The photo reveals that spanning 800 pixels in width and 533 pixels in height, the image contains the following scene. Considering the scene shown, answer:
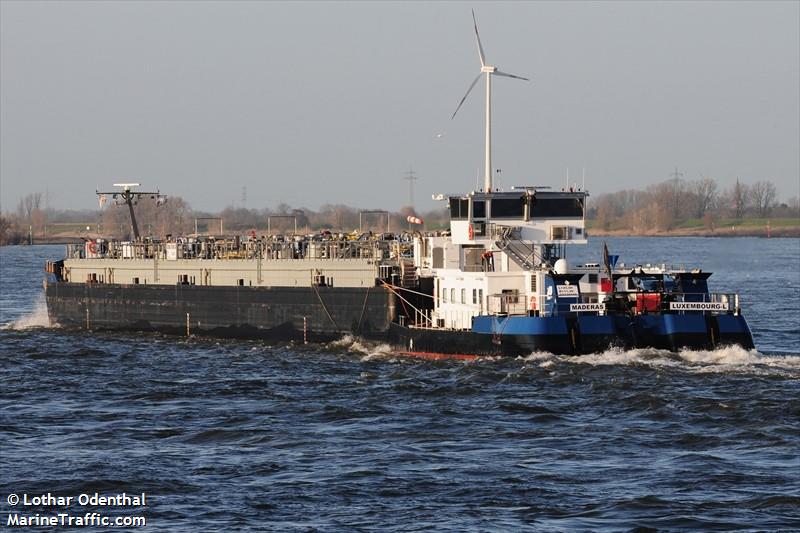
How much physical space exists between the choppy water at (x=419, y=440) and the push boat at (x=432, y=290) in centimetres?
128

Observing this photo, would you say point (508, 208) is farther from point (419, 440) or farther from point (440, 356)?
point (419, 440)

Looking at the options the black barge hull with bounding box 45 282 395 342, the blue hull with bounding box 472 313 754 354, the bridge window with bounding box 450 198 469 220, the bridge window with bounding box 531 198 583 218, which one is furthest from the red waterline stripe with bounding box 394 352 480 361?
the bridge window with bounding box 531 198 583 218

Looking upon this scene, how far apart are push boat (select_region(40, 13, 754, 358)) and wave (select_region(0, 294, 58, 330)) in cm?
108

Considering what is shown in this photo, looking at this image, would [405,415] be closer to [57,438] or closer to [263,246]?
[57,438]

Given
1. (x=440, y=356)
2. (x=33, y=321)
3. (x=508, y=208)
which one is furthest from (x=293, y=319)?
(x=33, y=321)

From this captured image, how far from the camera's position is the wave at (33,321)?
89.6 metres

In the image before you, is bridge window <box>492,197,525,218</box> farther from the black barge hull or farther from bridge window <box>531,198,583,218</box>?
the black barge hull

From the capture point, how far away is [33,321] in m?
94.1

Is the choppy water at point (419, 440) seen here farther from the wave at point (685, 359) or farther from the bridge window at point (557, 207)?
the bridge window at point (557, 207)

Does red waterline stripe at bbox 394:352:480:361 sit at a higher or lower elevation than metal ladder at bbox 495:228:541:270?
lower

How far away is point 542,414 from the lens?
147 feet

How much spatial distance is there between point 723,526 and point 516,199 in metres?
31.4

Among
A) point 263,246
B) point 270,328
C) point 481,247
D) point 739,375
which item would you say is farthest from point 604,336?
point 263,246

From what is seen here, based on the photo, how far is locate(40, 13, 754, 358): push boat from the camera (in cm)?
5391
